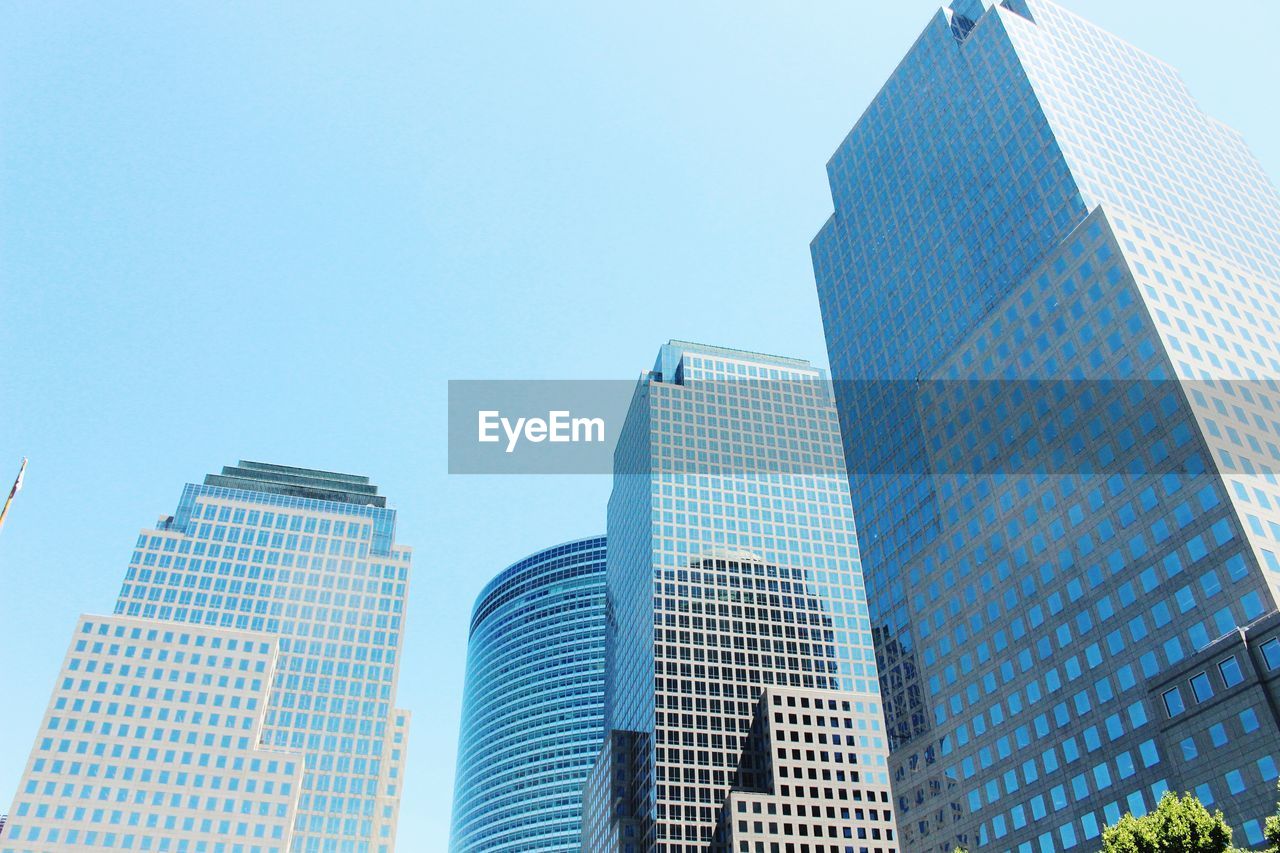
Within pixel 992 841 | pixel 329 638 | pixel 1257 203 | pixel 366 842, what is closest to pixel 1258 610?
pixel 992 841

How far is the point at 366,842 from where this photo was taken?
174m

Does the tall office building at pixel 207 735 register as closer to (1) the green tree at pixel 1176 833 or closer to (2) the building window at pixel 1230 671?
(2) the building window at pixel 1230 671

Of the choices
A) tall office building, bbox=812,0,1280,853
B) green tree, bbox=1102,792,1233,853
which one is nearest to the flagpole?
green tree, bbox=1102,792,1233,853

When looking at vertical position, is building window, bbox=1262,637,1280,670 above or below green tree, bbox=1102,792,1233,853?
above

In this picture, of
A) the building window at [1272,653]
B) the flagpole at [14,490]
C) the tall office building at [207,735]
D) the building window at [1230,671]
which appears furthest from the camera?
the tall office building at [207,735]

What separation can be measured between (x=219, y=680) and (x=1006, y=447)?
5063 inches

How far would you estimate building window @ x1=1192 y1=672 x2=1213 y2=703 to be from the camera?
7512 centimetres

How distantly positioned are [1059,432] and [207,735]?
133 m

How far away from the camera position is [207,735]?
15912cm

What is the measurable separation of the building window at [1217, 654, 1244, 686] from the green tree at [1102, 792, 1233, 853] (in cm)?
3115

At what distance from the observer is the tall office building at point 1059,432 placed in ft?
268

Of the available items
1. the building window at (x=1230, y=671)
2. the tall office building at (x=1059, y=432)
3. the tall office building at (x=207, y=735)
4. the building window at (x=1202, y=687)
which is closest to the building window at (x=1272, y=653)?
the tall office building at (x=1059, y=432)

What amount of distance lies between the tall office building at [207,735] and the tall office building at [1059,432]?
331 ft

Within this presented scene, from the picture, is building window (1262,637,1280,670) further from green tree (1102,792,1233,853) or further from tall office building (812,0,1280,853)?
green tree (1102,792,1233,853)
